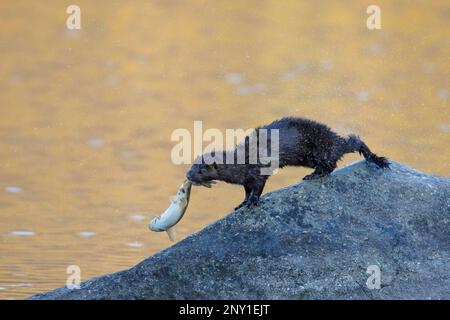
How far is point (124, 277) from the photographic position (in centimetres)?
869

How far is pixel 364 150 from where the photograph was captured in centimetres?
971

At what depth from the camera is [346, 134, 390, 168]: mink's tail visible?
Answer: 9.58 metres

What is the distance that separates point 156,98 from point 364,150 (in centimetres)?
1058

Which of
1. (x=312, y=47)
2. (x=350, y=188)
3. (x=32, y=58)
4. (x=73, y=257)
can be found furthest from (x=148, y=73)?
(x=350, y=188)

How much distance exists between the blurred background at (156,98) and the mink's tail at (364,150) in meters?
3.15

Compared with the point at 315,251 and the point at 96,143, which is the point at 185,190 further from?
the point at 96,143

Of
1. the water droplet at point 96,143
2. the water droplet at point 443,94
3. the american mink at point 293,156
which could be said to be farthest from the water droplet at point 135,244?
the water droplet at point 443,94

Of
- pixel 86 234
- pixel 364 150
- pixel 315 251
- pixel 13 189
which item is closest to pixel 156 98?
pixel 13 189

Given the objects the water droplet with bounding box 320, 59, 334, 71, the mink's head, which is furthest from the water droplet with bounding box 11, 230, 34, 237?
the water droplet with bounding box 320, 59, 334, 71

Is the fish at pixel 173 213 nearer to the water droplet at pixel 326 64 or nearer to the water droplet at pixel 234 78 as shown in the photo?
the water droplet at pixel 234 78

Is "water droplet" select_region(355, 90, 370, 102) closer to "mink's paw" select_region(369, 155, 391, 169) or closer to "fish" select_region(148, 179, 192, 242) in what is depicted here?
"mink's paw" select_region(369, 155, 391, 169)

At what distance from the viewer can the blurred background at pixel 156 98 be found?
44.7 ft
